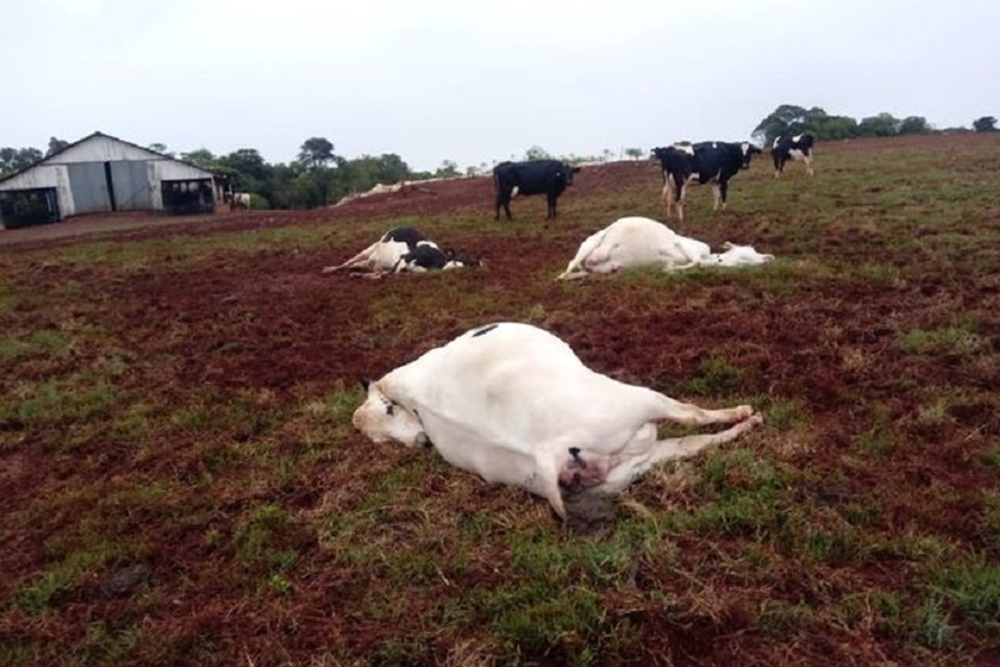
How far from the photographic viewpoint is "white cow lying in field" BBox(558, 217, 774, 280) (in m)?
8.45

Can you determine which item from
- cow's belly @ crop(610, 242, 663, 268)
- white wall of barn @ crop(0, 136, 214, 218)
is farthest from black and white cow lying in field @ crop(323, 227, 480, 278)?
white wall of barn @ crop(0, 136, 214, 218)

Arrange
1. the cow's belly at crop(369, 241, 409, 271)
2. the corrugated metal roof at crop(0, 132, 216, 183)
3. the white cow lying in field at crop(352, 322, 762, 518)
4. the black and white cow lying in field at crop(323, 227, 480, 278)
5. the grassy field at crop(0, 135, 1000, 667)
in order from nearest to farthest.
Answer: the grassy field at crop(0, 135, 1000, 667) < the white cow lying in field at crop(352, 322, 762, 518) < the black and white cow lying in field at crop(323, 227, 480, 278) < the cow's belly at crop(369, 241, 409, 271) < the corrugated metal roof at crop(0, 132, 216, 183)

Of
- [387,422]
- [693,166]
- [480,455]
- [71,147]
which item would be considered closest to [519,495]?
[480,455]

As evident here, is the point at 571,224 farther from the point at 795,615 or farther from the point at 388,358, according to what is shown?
the point at 795,615

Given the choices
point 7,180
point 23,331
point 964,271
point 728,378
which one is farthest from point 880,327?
point 7,180

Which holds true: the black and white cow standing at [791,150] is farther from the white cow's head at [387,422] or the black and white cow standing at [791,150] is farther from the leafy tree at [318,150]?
the leafy tree at [318,150]

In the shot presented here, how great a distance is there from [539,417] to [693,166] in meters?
11.9

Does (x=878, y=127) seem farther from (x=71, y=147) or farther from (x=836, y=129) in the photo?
(x=71, y=147)

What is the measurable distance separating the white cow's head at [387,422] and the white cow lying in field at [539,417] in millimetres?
14

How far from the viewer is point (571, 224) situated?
14.4 metres

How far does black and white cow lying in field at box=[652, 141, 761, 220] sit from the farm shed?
25.8 meters

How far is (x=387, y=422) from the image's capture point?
438 centimetres

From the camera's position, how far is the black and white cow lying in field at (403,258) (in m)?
10.2

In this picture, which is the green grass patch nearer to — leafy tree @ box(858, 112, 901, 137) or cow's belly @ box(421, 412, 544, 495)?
cow's belly @ box(421, 412, 544, 495)
